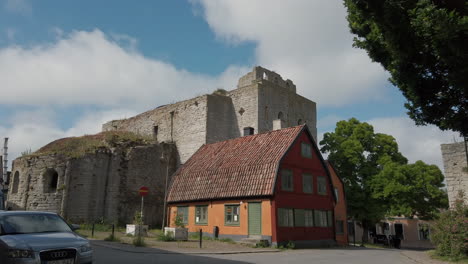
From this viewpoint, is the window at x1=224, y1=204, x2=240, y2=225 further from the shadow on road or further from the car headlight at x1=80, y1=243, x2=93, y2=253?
the car headlight at x1=80, y1=243, x2=93, y2=253

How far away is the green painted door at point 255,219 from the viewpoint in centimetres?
2127

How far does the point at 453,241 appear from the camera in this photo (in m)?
15.0

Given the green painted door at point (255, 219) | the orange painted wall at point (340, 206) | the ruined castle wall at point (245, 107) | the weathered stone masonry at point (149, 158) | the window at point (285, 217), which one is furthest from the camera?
the ruined castle wall at point (245, 107)

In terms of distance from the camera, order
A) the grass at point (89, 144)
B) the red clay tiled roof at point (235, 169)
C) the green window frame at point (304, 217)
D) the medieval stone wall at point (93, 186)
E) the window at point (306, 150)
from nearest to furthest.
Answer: the red clay tiled roof at point (235, 169) < the green window frame at point (304, 217) < the window at point (306, 150) < the medieval stone wall at point (93, 186) < the grass at point (89, 144)

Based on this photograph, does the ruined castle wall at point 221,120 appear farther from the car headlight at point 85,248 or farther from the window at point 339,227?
the car headlight at point 85,248

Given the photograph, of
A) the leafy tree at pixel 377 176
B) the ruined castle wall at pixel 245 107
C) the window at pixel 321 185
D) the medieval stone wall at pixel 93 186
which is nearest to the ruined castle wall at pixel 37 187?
the medieval stone wall at pixel 93 186

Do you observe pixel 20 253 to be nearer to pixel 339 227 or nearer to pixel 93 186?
pixel 93 186

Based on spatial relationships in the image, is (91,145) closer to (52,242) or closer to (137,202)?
(137,202)

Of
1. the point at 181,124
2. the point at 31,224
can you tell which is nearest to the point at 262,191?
the point at 31,224

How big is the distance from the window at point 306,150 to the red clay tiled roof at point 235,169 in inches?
51.0

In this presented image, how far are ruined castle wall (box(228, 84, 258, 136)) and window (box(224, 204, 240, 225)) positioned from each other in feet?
42.7

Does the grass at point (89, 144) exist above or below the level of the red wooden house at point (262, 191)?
above

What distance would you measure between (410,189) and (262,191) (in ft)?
47.5

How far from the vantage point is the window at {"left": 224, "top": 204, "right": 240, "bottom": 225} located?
22344mm
